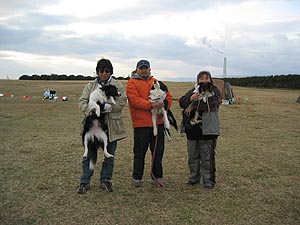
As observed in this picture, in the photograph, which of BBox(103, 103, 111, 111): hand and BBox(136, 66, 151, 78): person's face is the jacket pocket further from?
BBox(136, 66, 151, 78): person's face

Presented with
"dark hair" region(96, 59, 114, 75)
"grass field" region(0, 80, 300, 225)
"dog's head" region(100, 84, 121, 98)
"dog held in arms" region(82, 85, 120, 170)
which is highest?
"dark hair" region(96, 59, 114, 75)

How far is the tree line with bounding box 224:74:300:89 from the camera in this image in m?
37.6

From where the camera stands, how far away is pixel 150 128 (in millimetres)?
4863

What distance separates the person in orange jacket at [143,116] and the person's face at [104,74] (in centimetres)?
35

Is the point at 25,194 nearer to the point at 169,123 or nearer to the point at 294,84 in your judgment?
the point at 169,123

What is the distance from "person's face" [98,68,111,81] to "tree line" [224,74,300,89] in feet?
120

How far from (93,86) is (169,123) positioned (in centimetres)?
124

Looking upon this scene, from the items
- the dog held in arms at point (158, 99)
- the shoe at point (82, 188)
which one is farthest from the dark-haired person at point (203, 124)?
the shoe at point (82, 188)

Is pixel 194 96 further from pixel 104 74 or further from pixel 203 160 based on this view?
pixel 104 74

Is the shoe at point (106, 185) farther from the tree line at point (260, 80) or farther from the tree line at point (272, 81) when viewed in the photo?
the tree line at point (272, 81)

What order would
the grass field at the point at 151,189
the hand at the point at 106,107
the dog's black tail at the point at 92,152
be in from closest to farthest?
the grass field at the point at 151,189 < the hand at the point at 106,107 < the dog's black tail at the point at 92,152

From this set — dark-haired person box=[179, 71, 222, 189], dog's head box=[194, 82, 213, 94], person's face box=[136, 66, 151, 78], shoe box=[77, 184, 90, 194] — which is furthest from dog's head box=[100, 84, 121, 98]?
shoe box=[77, 184, 90, 194]

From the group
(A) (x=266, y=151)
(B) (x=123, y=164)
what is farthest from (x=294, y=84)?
(B) (x=123, y=164)

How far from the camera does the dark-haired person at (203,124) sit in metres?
4.88
